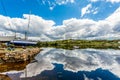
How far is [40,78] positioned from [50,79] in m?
1.74

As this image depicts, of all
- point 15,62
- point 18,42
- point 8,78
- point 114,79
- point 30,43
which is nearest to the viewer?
point 8,78

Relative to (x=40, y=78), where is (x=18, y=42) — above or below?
above

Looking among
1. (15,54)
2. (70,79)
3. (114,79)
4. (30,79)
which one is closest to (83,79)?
(70,79)

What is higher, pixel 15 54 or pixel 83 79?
pixel 15 54

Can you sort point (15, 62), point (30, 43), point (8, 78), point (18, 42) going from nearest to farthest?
point (8, 78), point (15, 62), point (18, 42), point (30, 43)

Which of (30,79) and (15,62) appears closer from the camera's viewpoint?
(30,79)

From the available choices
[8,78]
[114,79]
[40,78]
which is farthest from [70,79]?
[8,78]

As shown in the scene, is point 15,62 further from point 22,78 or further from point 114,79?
point 114,79

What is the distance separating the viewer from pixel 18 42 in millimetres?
167125

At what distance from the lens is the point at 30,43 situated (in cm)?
17938

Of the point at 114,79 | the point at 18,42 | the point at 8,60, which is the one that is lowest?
the point at 114,79

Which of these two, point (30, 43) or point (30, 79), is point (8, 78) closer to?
point (30, 79)

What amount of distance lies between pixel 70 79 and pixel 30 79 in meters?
6.49

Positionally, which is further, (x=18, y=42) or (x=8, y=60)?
(x=18, y=42)
